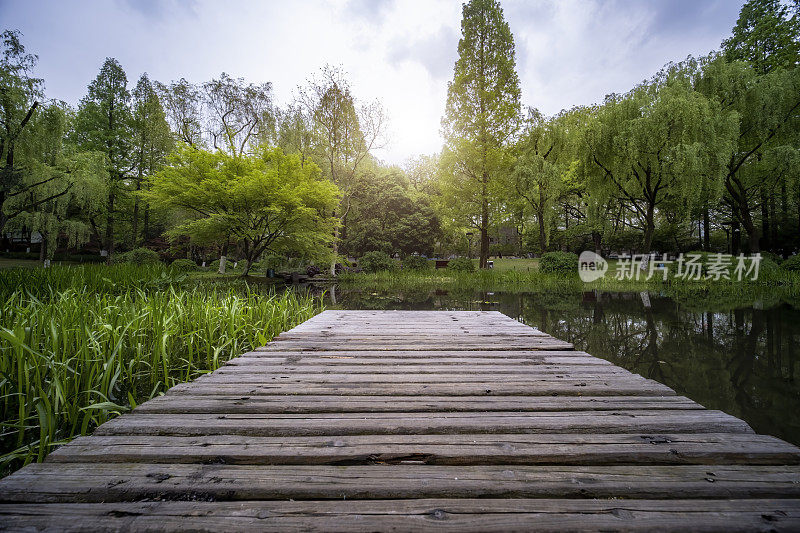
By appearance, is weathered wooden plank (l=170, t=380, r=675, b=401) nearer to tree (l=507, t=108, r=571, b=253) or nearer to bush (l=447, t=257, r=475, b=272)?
bush (l=447, t=257, r=475, b=272)

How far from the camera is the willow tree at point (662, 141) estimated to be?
11781 millimetres

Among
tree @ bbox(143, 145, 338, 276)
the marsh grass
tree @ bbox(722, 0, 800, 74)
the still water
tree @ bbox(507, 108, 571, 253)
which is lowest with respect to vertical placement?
the still water

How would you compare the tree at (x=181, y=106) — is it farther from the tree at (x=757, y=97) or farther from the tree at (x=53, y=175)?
the tree at (x=757, y=97)

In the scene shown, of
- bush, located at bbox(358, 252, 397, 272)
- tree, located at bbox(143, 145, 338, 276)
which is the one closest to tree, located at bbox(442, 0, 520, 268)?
bush, located at bbox(358, 252, 397, 272)

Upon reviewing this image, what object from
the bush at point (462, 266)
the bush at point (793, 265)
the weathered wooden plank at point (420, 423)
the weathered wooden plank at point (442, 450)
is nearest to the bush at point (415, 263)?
the bush at point (462, 266)

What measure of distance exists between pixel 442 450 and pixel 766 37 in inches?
1066

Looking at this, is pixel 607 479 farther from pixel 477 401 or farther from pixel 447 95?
pixel 447 95

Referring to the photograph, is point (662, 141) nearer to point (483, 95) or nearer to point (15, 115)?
point (483, 95)

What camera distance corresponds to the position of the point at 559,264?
13484mm

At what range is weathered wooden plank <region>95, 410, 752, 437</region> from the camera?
4.74 ft

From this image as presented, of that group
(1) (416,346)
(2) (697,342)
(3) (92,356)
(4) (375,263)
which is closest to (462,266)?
(4) (375,263)

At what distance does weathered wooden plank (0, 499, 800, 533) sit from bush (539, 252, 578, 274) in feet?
44.3

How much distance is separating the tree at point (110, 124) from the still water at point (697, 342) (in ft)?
68.0

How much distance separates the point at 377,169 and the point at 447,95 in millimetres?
10447
